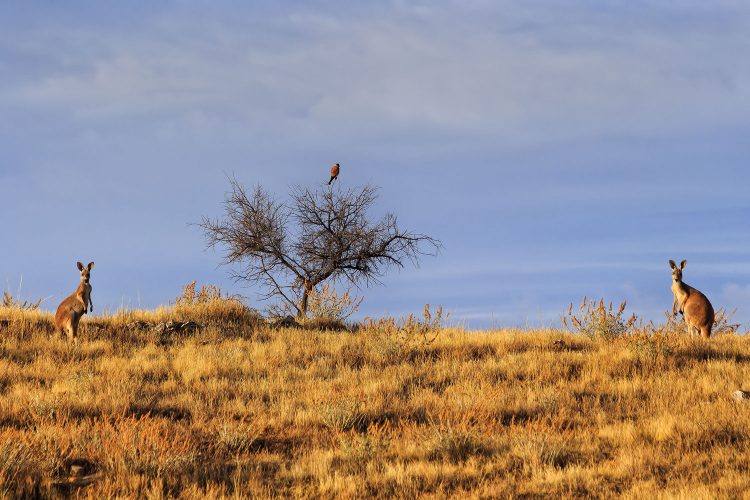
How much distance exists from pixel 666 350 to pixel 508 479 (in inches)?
298

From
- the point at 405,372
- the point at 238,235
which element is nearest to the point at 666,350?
the point at 405,372

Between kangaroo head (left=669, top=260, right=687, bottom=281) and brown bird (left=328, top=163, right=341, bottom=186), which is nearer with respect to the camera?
kangaroo head (left=669, top=260, right=687, bottom=281)

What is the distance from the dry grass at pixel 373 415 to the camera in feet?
24.4

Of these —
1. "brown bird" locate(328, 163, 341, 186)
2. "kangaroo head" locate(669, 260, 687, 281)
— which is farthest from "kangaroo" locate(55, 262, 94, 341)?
"kangaroo head" locate(669, 260, 687, 281)

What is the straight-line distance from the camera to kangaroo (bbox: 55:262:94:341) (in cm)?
1552

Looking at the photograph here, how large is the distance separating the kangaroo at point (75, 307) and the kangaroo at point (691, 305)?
13471 mm

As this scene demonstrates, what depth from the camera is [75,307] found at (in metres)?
15.6

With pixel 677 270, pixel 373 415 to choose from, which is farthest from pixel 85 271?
pixel 677 270

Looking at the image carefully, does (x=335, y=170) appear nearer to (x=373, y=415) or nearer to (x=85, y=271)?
(x=85, y=271)

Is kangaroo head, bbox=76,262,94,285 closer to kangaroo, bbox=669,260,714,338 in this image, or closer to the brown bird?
the brown bird

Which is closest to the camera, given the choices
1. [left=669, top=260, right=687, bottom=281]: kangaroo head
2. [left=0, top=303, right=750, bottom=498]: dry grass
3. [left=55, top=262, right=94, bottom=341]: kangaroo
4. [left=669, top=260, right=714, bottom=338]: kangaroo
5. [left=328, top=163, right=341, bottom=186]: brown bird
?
[left=0, top=303, right=750, bottom=498]: dry grass

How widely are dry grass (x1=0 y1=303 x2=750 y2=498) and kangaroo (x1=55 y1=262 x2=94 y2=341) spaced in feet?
1.58

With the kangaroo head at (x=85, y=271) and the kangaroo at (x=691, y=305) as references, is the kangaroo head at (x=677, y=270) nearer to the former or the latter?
the kangaroo at (x=691, y=305)

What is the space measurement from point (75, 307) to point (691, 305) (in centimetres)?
1393
